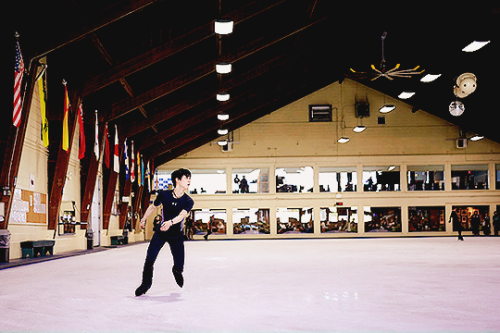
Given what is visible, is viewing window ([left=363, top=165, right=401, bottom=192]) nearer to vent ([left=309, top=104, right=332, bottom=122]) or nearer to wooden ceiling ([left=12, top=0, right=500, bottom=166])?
vent ([left=309, top=104, right=332, bottom=122])

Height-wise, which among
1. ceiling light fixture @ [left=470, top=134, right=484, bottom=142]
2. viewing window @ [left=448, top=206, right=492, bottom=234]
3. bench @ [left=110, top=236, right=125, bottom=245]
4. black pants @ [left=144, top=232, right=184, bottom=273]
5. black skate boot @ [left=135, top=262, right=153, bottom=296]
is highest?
ceiling light fixture @ [left=470, top=134, right=484, bottom=142]

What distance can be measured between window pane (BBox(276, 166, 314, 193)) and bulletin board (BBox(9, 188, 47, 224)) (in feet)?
70.6

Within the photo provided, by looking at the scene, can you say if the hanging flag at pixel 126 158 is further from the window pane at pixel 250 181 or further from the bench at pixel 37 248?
the window pane at pixel 250 181

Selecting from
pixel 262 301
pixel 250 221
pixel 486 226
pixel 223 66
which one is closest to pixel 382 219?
pixel 486 226

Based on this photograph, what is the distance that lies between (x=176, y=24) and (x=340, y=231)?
2402 centimetres

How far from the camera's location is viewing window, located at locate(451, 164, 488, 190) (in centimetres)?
3925

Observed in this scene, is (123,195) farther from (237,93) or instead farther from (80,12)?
(80,12)

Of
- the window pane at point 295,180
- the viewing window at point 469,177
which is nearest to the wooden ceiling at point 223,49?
the viewing window at point 469,177

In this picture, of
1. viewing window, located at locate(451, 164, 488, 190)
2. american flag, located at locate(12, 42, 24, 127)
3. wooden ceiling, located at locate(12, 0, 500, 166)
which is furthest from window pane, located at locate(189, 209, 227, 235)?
american flag, located at locate(12, 42, 24, 127)

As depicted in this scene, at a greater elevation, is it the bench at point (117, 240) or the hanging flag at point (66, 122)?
the hanging flag at point (66, 122)

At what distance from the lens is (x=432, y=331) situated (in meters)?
4.90

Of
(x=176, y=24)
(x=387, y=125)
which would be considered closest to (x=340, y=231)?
(x=387, y=125)

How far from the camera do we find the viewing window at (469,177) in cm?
3925

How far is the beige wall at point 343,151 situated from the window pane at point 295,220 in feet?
1.26
